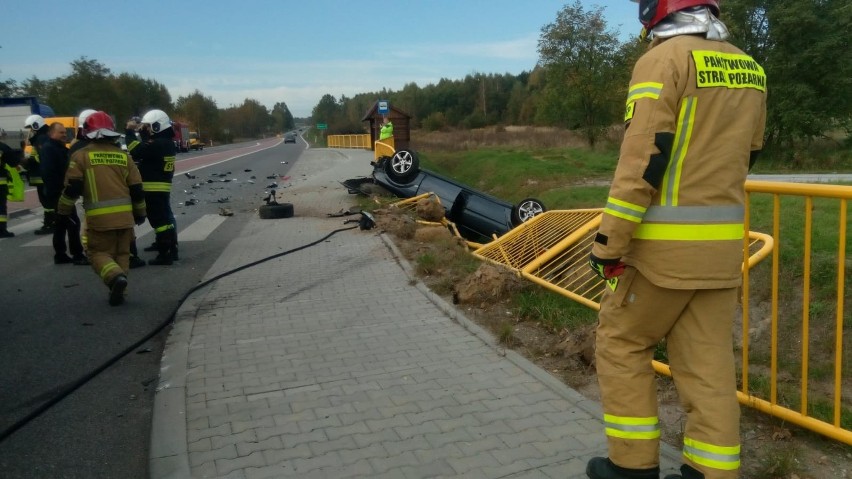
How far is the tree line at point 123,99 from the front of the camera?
5762cm

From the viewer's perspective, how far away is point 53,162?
8.66m

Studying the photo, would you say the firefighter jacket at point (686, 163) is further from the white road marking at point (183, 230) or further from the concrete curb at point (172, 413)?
the white road marking at point (183, 230)

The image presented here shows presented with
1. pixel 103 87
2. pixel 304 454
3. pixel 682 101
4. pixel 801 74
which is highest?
pixel 103 87

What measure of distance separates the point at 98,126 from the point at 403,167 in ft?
20.4

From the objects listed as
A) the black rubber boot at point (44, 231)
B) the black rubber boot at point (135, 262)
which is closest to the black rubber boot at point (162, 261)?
the black rubber boot at point (135, 262)

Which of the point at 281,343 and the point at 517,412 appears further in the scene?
the point at 281,343

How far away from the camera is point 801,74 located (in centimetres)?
1983

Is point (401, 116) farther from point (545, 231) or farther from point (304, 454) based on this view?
point (304, 454)

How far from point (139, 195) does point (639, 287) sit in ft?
19.3

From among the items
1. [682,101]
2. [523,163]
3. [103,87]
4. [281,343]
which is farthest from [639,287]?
[103,87]

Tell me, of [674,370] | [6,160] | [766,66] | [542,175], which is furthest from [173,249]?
[766,66]

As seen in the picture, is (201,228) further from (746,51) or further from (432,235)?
(746,51)

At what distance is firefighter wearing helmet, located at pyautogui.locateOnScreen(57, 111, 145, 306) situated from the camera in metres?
6.53

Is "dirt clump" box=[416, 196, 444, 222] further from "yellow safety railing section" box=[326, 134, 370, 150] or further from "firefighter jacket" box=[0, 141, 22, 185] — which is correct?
"yellow safety railing section" box=[326, 134, 370, 150]
